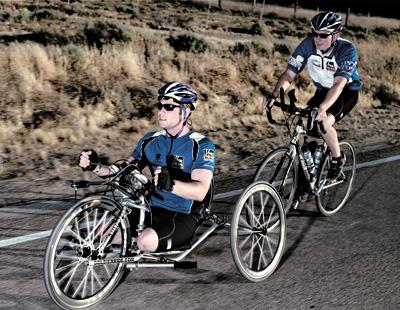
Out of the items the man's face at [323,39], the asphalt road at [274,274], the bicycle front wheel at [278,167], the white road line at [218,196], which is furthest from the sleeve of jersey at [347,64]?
the white road line at [218,196]

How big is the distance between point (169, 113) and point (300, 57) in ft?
8.30

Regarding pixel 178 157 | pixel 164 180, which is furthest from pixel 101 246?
pixel 178 157

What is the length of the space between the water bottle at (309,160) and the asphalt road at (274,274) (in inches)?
20.5

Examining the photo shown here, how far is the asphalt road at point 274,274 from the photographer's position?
407 centimetres

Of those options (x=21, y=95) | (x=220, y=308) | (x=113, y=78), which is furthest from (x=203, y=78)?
(x=220, y=308)

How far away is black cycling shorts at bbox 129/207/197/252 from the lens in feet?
13.2

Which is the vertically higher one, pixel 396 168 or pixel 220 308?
pixel 220 308

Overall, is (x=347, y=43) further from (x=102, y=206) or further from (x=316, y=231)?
(x=102, y=206)

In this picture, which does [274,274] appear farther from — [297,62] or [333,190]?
[297,62]

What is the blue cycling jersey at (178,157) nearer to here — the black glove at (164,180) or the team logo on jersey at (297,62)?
the black glove at (164,180)

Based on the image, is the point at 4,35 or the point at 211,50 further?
A: the point at 211,50

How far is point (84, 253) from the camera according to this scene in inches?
153

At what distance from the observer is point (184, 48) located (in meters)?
20.1

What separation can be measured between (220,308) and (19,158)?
518 centimetres
